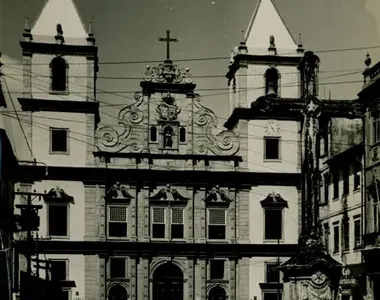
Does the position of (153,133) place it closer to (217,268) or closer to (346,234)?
(217,268)

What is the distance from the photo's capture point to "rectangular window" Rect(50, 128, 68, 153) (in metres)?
40.0

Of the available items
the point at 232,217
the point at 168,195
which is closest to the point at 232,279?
the point at 232,217

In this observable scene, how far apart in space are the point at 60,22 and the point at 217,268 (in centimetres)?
1547

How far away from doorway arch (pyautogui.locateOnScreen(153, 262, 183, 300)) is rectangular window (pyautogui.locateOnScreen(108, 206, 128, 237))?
8.91 feet

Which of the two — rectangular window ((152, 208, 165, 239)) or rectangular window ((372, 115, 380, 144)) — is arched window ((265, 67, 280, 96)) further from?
rectangular window ((152, 208, 165, 239))

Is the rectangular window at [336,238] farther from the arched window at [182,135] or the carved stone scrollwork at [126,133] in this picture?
the carved stone scrollwork at [126,133]

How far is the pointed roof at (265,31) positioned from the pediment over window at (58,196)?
1278 centimetres

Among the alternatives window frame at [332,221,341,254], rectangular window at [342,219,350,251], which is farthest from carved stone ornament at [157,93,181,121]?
rectangular window at [342,219,350,251]

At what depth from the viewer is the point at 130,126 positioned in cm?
4069

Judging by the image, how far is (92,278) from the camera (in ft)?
129

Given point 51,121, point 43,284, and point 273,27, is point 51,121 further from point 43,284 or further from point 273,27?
point 273,27

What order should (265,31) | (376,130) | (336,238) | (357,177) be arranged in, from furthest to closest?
1. (265,31)
2. (336,238)
3. (357,177)
4. (376,130)

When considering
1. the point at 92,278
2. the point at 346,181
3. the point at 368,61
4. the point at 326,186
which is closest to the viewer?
the point at 368,61

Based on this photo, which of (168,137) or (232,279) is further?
(168,137)
